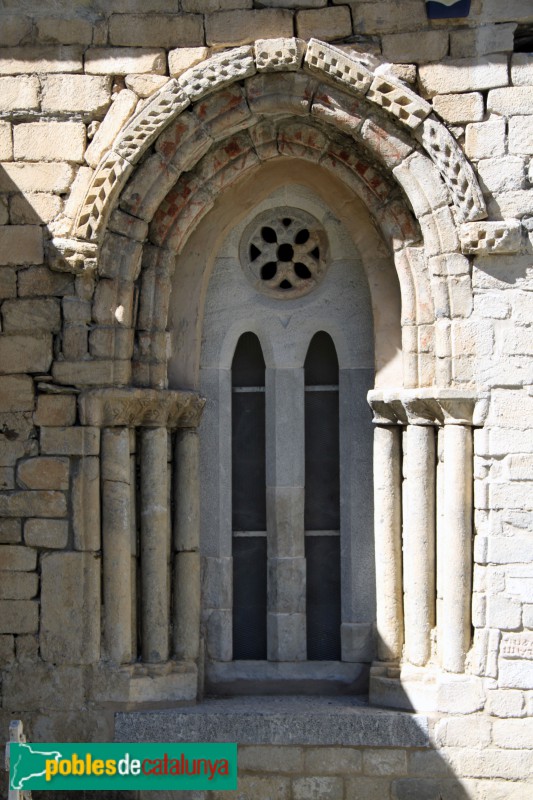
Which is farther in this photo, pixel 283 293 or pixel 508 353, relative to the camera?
pixel 283 293

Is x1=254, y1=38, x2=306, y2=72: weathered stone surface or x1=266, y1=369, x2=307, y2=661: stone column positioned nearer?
x1=254, y1=38, x2=306, y2=72: weathered stone surface

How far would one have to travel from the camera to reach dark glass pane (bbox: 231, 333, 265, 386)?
7250 mm

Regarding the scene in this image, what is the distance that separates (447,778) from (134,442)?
257cm

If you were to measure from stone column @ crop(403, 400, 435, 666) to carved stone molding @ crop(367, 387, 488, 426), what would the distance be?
11mm

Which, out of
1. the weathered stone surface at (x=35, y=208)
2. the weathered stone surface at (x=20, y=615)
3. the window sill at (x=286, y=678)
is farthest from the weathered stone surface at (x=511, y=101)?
the weathered stone surface at (x=20, y=615)

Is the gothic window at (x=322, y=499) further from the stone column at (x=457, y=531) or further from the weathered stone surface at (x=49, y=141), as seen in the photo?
the weathered stone surface at (x=49, y=141)

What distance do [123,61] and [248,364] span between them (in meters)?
1.92

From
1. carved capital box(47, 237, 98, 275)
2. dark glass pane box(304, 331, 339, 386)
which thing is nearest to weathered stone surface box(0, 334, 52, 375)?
carved capital box(47, 237, 98, 275)

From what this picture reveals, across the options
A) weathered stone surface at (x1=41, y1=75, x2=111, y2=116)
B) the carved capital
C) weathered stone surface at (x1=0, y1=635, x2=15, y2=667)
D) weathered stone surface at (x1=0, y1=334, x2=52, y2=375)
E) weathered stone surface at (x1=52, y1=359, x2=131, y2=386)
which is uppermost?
weathered stone surface at (x1=41, y1=75, x2=111, y2=116)

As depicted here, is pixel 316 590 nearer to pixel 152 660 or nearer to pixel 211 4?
pixel 152 660

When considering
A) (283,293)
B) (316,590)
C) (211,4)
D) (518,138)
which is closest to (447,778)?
(316,590)

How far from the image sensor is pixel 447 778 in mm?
6551

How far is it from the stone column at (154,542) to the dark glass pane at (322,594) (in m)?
0.93

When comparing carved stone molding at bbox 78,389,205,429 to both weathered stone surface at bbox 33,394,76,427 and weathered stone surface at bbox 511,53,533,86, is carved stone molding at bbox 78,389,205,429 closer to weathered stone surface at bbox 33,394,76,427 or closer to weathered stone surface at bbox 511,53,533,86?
weathered stone surface at bbox 33,394,76,427
